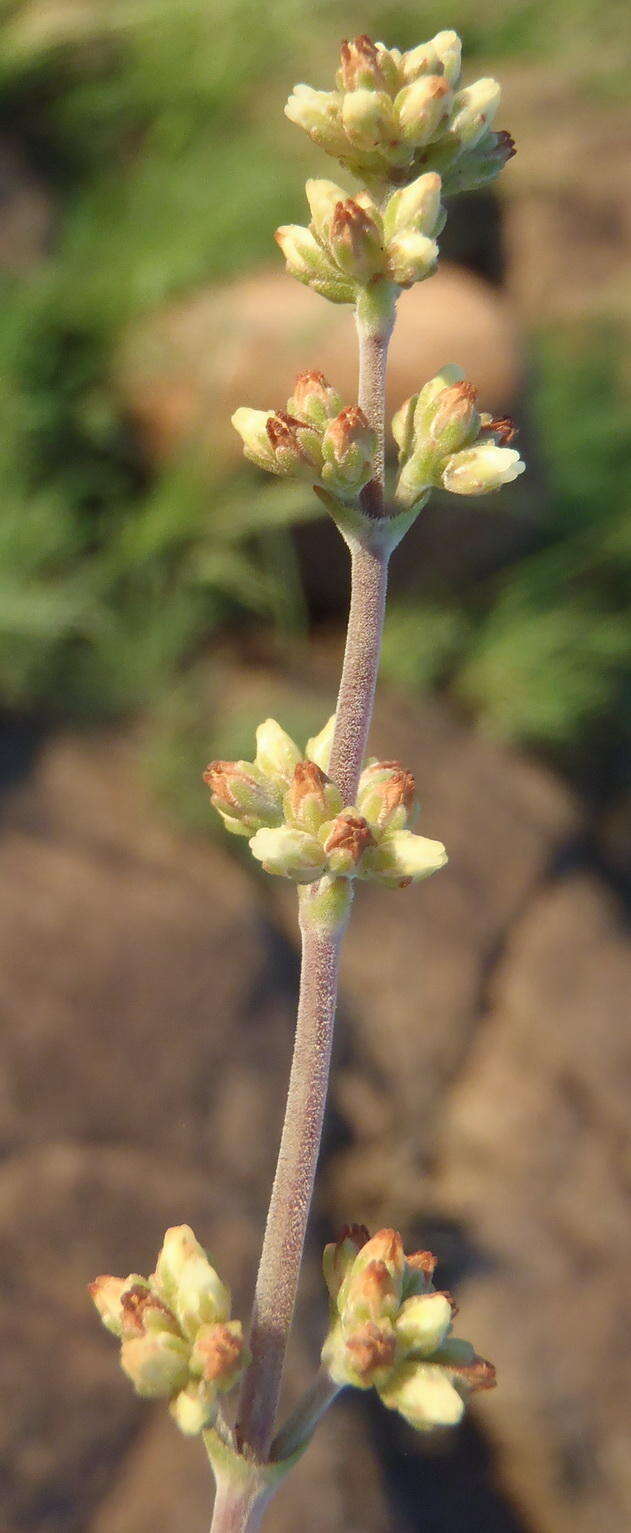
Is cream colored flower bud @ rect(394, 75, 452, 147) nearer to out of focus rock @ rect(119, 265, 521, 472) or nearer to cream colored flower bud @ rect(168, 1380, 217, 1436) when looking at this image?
cream colored flower bud @ rect(168, 1380, 217, 1436)

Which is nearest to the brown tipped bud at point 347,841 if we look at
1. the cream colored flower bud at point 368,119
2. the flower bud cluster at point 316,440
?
the flower bud cluster at point 316,440

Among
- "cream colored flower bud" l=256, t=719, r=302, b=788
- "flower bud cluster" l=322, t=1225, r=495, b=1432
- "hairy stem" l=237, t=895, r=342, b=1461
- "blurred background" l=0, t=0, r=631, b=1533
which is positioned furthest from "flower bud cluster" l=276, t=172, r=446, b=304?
"blurred background" l=0, t=0, r=631, b=1533

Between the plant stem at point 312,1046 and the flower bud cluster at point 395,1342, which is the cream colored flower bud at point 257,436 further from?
the flower bud cluster at point 395,1342

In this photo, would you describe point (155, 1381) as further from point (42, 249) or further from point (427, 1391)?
point (42, 249)

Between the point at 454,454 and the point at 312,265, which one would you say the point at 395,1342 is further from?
the point at 312,265

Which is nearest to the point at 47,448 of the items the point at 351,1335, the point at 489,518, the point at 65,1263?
the point at 489,518
